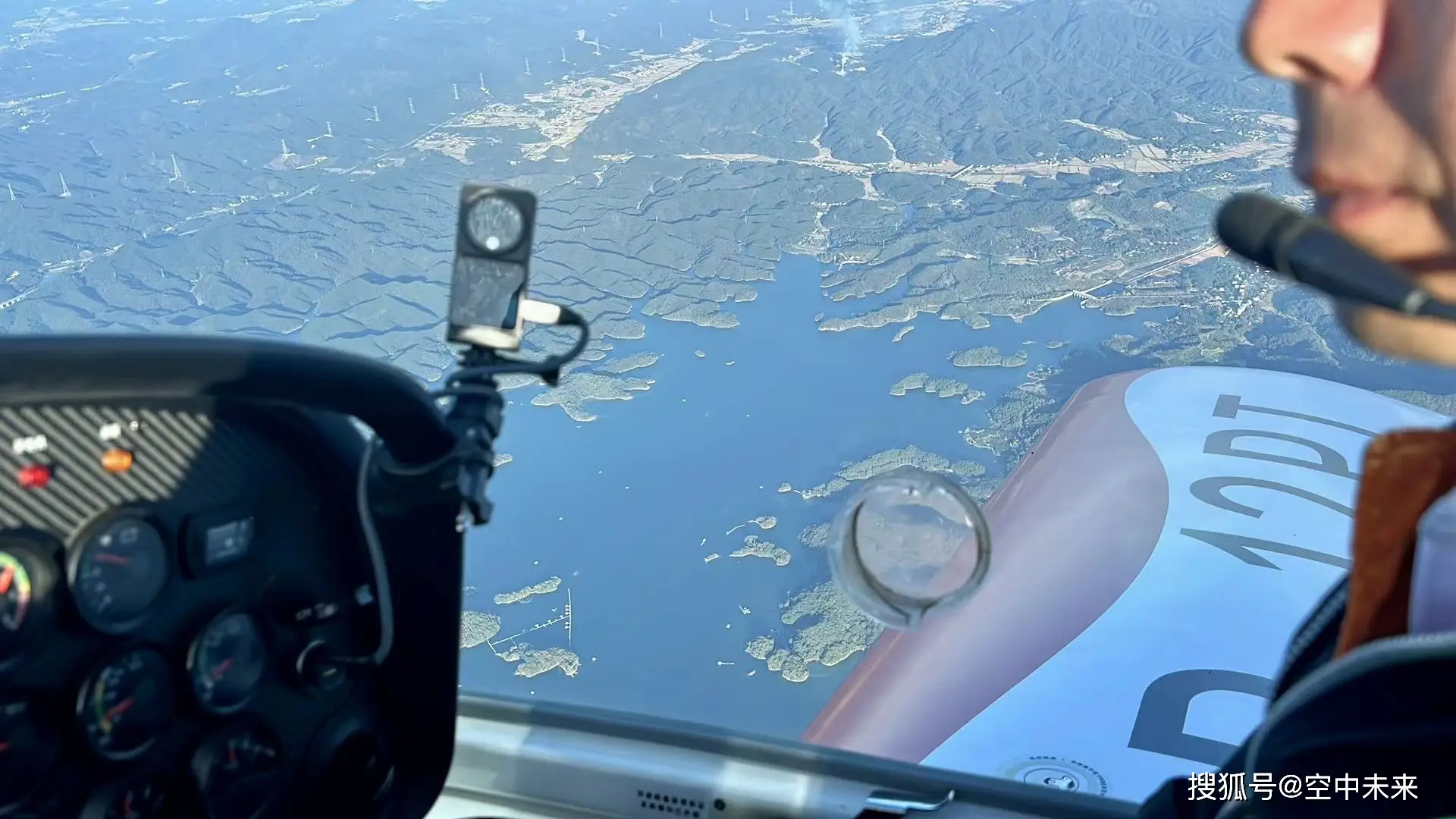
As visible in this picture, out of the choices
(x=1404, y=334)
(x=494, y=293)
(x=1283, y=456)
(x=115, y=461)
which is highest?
(x=1404, y=334)

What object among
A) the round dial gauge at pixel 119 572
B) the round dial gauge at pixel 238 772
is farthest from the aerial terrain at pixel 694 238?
the round dial gauge at pixel 238 772

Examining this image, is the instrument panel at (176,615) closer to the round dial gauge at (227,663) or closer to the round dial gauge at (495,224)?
the round dial gauge at (227,663)

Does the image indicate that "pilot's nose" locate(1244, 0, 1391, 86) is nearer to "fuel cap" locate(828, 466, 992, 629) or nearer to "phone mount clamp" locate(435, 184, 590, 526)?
"fuel cap" locate(828, 466, 992, 629)

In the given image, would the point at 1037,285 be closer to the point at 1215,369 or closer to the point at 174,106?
the point at 1215,369

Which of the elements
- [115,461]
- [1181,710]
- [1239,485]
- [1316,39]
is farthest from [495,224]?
[1239,485]

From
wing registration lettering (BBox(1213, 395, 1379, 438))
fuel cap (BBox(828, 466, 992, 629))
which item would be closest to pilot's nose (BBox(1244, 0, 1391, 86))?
fuel cap (BBox(828, 466, 992, 629))

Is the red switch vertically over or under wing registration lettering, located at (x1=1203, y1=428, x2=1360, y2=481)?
over

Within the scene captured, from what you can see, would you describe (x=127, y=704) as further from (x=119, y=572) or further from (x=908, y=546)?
(x=908, y=546)

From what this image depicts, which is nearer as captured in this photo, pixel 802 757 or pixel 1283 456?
pixel 802 757
